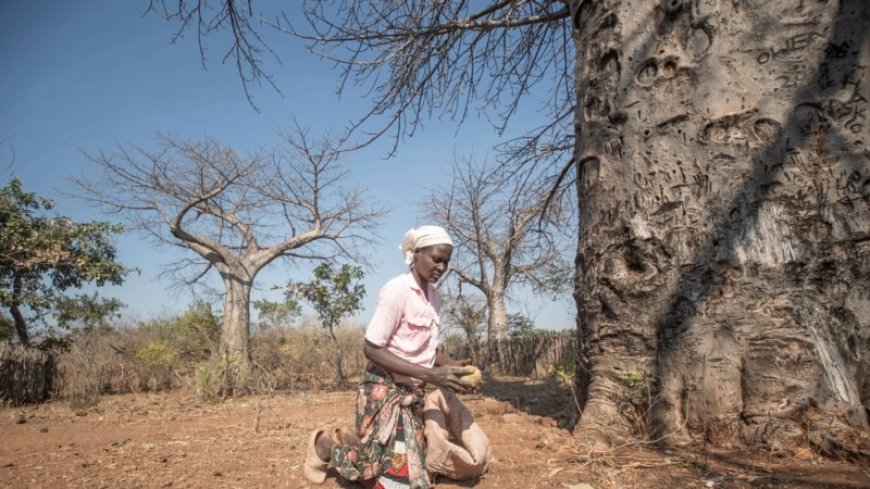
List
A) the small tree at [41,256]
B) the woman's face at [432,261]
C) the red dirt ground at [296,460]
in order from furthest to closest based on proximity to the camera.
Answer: the small tree at [41,256]
the woman's face at [432,261]
the red dirt ground at [296,460]

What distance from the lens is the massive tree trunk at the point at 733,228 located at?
7.09 ft

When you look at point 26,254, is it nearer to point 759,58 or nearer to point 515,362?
point 515,362

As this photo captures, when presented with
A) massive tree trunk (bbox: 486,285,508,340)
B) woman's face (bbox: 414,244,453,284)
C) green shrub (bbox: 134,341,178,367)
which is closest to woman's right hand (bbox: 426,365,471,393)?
woman's face (bbox: 414,244,453,284)

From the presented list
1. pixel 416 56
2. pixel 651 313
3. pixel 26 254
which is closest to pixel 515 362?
pixel 416 56

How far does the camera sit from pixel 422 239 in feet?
7.50

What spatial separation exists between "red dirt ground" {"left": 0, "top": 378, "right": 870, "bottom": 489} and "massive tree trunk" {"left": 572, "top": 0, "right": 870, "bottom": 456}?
0.23 meters

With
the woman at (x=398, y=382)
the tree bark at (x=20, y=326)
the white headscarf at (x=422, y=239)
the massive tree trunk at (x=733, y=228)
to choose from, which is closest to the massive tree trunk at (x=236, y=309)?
the tree bark at (x=20, y=326)

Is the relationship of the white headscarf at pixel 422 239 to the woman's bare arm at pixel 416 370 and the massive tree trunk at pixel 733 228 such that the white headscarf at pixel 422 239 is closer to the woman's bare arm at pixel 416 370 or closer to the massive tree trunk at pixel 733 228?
the woman's bare arm at pixel 416 370

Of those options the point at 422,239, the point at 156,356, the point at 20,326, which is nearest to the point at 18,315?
the point at 20,326

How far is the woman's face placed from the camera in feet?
7.43

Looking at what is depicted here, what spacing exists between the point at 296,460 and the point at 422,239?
1.58 meters

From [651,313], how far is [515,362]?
9.43 metres

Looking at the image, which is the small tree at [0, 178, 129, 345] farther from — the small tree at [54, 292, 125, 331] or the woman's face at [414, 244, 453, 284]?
the woman's face at [414, 244, 453, 284]

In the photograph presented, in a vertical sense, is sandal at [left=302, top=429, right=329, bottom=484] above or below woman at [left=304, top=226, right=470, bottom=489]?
below
